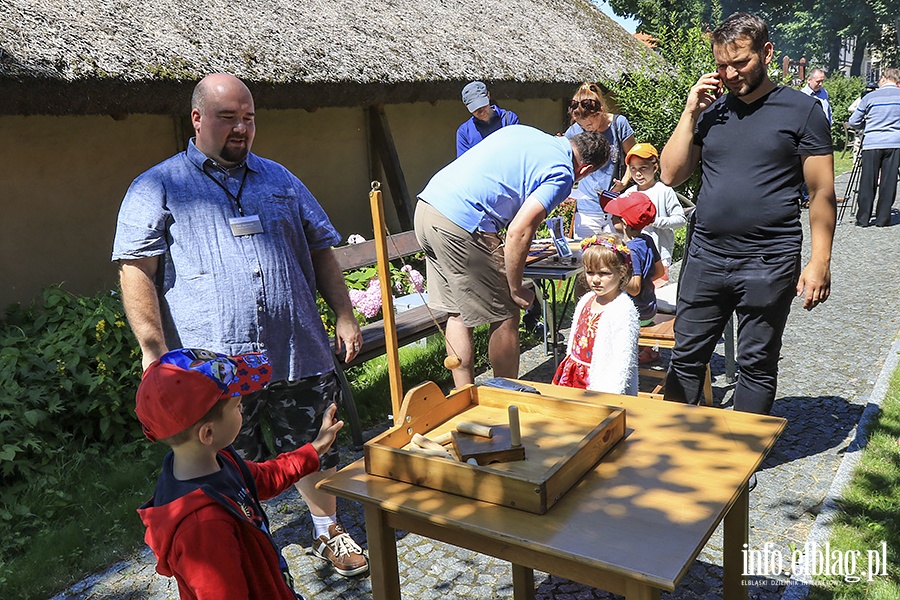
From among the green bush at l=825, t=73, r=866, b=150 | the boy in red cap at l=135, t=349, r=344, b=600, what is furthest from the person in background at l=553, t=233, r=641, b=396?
the green bush at l=825, t=73, r=866, b=150

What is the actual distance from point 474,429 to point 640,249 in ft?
8.48

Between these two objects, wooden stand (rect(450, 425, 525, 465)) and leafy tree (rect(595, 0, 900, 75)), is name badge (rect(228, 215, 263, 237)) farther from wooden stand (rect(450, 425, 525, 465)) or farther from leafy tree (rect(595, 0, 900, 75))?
leafy tree (rect(595, 0, 900, 75))

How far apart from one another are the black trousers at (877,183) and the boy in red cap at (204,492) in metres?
10.7

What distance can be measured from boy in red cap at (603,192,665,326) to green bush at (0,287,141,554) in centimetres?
295

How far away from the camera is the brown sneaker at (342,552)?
3.24 meters

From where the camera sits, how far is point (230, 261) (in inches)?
114

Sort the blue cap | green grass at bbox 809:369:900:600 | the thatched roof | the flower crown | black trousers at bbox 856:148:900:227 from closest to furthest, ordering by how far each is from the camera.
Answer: green grass at bbox 809:369:900:600 < the flower crown < the thatched roof < the blue cap < black trousers at bbox 856:148:900:227

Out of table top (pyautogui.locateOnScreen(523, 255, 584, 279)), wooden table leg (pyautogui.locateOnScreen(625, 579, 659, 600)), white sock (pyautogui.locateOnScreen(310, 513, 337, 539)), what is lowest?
white sock (pyautogui.locateOnScreen(310, 513, 337, 539))

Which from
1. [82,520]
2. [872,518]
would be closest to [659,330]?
[872,518]

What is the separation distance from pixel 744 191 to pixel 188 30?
4856mm

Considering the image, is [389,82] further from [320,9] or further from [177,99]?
[177,99]

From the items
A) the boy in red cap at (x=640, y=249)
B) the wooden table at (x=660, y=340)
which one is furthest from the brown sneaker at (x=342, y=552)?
the boy in red cap at (x=640, y=249)

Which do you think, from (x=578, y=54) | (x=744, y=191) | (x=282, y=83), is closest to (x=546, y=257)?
(x=744, y=191)

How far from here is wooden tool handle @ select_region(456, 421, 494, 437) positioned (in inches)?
94.7
